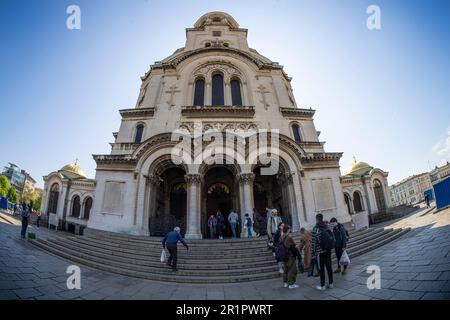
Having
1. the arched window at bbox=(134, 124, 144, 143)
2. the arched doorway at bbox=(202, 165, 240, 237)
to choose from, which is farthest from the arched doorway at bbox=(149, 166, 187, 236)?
the arched window at bbox=(134, 124, 144, 143)

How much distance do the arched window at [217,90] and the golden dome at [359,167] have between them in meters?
23.8

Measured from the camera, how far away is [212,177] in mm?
17516

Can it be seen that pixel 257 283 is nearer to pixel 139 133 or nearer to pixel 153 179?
pixel 153 179

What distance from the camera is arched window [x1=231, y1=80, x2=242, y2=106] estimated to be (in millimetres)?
19438

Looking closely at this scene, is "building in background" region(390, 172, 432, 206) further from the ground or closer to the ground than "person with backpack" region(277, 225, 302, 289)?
further from the ground

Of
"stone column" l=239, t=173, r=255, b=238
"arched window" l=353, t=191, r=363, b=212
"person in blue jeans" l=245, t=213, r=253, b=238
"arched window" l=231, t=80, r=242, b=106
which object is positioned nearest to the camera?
"person in blue jeans" l=245, t=213, r=253, b=238

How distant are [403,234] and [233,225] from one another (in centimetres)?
905

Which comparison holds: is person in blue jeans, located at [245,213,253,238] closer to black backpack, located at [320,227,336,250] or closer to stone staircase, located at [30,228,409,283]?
stone staircase, located at [30,228,409,283]

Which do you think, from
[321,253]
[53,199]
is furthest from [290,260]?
[53,199]

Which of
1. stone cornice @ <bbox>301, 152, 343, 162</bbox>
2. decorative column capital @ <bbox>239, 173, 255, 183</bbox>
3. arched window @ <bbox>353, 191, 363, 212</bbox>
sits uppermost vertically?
stone cornice @ <bbox>301, 152, 343, 162</bbox>

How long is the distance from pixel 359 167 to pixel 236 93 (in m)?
23.5

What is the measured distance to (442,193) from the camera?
14.8 meters

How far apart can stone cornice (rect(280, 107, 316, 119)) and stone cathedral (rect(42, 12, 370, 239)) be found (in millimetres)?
87
